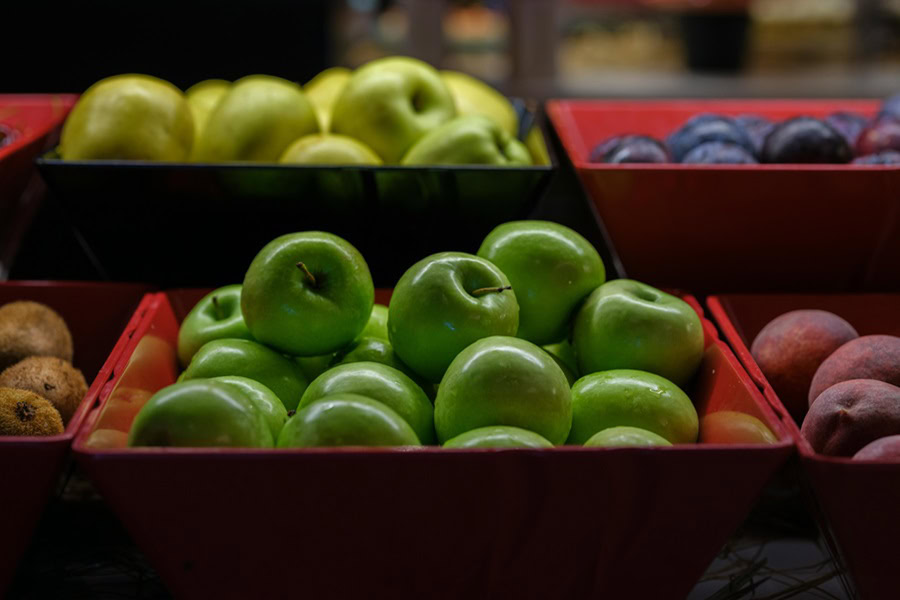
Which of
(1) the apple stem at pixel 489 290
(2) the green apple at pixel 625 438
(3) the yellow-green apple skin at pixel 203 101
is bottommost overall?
(3) the yellow-green apple skin at pixel 203 101

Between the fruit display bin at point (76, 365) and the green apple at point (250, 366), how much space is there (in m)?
0.06

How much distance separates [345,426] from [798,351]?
0.38 m

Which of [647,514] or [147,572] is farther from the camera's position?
[147,572]

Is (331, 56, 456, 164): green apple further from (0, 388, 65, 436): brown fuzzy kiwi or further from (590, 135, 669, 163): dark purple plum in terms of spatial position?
(0, 388, 65, 436): brown fuzzy kiwi

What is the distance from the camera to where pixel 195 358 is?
0.70 meters

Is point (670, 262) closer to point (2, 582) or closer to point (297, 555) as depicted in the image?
point (297, 555)

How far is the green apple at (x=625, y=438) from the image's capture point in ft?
1.92

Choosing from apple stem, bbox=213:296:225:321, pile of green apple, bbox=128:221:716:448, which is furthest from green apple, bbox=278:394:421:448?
apple stem, bbox=213:296:225:321

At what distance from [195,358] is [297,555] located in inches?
7.9

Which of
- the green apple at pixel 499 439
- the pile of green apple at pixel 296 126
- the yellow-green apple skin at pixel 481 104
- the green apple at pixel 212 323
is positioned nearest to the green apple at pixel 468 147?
the pile of green apple at pixel 296 126

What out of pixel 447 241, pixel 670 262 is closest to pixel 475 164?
pixel 447 241

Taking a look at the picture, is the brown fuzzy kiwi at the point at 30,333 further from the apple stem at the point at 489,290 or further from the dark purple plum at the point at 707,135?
the dark purple plum at the point at 707,135

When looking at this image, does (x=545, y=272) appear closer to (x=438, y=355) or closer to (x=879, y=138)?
(x=438, y=355)

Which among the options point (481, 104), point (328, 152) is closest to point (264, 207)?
point (328, 152)
